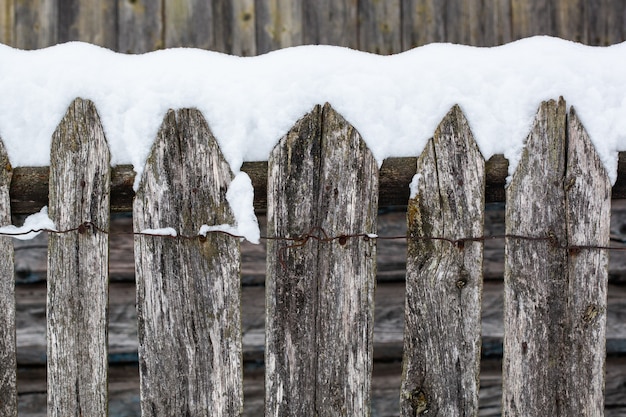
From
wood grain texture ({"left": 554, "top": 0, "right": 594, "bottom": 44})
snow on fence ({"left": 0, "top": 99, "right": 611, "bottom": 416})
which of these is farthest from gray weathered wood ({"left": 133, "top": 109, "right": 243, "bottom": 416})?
wood grain texture ({"left": 554, "top": 0, "right": 594, "bottom": 44})

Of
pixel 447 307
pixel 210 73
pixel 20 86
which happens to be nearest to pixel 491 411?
Result: pixel 447 307

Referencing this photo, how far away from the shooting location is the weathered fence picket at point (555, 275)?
5.47 ft

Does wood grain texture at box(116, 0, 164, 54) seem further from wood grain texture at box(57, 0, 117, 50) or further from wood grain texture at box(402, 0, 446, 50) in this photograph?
wood grain texture at box(402, 0, 446, 50)

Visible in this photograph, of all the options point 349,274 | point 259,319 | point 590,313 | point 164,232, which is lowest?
point 259,319

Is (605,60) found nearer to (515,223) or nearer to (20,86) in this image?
(515,223)

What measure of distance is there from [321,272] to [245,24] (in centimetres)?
156

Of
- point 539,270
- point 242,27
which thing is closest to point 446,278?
point 539,270

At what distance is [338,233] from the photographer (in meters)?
1.66

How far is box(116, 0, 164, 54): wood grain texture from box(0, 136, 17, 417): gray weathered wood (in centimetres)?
122

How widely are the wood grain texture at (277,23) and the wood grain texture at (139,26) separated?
0.44m

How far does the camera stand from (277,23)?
283 cm

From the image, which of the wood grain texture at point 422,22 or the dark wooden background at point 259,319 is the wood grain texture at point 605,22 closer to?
the wood grain texture at point 422,22

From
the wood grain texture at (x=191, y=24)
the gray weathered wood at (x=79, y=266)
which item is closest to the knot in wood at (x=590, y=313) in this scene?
the gray weathered wood at (x=79, y=266)

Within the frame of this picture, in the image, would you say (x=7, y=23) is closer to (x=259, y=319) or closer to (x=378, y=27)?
(x=378, y=27)
